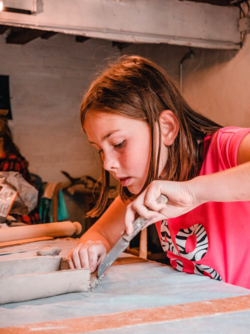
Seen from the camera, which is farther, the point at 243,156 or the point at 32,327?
the point at 243,156

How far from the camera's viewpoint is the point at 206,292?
941 millimetres

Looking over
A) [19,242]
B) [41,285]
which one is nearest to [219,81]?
[19,242]

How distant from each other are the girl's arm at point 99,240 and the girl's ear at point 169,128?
36 centimetres

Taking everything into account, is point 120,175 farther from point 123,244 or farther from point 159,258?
point 159,258

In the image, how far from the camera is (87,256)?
3.87 ft

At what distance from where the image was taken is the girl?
3.60 ft

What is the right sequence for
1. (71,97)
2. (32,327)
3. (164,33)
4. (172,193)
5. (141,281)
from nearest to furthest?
1. (32,327)
2. (172,193)
3. (141,281)
4. (164,33)
5. (71,97)

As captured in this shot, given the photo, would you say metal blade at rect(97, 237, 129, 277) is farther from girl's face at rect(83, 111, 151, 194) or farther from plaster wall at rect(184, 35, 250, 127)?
plaster wall at rect(184, 35, 250, 127)

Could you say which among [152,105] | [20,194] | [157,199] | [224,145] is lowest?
[20,194]

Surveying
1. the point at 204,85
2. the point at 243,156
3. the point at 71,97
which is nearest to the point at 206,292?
the point at 243,156

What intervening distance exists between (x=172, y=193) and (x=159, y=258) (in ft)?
10.9

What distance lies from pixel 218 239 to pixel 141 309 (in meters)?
0.42

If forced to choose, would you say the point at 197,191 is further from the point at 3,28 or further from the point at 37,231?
the point at 3,28

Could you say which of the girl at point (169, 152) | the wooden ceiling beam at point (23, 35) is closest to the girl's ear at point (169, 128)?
the girl at point (169, 152)
